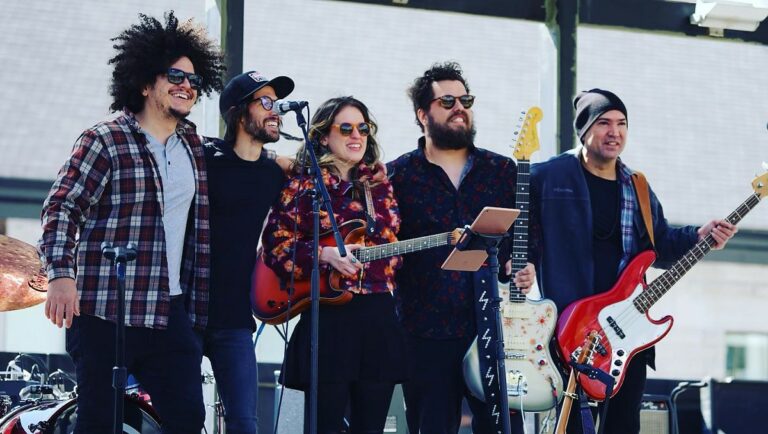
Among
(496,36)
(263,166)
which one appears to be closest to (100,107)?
(496,36)

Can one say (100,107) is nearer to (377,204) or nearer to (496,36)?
(496,36)

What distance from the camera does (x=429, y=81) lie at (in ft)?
19.1

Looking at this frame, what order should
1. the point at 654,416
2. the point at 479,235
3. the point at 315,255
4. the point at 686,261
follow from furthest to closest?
the point at 654,416
the point at 686,261
the point at 315,255
the point at 479,235

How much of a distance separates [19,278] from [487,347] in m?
2.43

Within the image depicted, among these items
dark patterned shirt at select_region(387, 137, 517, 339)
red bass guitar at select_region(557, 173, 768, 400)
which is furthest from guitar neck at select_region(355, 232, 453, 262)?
red bass guitar at select_region(557, 173, 768, 400)

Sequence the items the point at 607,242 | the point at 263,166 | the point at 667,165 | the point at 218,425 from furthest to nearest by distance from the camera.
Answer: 1. the point at 667,165
2. the point at 218,425
3. the point at 607,242
4. the point at 263,166

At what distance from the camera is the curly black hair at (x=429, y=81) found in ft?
18.9

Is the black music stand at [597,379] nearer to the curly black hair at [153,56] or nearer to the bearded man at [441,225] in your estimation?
the bearded man at [441,225]

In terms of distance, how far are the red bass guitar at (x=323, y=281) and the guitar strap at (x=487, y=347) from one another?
314 millimetres

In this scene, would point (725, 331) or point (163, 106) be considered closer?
point (163, 106)

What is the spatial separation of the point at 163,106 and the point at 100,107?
13.8ft

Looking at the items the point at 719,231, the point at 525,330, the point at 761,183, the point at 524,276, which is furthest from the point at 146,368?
the point at 761,183

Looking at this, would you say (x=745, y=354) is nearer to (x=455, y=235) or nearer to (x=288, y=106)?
(x=455, y=235)

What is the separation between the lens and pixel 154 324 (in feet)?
14.6
